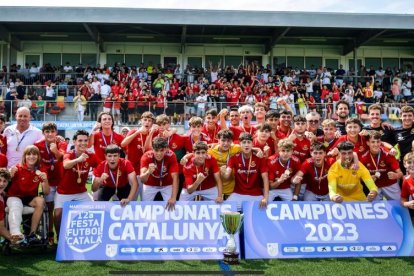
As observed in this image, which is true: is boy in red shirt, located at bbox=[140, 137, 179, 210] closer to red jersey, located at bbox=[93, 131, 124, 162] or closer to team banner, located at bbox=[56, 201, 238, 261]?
team banner, located at bbox=[56, 201, 238, 261]

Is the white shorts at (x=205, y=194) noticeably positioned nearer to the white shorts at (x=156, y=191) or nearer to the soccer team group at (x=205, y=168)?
the soccer team group at (x=205, y=168)

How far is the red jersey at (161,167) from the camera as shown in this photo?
20.9 ft

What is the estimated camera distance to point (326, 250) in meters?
5.57

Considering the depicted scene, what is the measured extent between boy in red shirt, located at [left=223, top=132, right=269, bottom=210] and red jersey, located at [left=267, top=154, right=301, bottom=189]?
0.84 ft

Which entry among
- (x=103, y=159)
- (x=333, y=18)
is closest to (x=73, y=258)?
(x=103, y=159)

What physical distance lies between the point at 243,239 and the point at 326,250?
3.67 ft

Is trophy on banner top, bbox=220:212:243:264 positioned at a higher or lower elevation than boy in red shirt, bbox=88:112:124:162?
lower

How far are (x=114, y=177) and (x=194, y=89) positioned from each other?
15487 millimetres

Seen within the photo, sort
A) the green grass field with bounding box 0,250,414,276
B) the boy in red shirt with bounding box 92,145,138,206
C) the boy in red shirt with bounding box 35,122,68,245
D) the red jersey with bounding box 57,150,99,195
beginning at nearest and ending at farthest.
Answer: the green grass field with bounding box 0,250,414,276 → the boy in red shirt with bounding box 92,145,138,206 → the red jersey with bounding box 57,150,99,195 → the boy in red shirt with bounding box 35,122,68,245

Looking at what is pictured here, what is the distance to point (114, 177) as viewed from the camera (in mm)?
6383

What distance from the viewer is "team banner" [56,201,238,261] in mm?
5480

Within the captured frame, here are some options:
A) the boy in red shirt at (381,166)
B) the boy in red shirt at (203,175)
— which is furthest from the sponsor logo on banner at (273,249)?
the boy in red shirt at (381,166)

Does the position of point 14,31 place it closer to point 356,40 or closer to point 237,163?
point 356,40

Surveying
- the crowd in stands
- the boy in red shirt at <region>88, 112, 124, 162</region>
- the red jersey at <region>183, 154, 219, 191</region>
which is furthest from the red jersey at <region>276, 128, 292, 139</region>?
the crowd in stands
